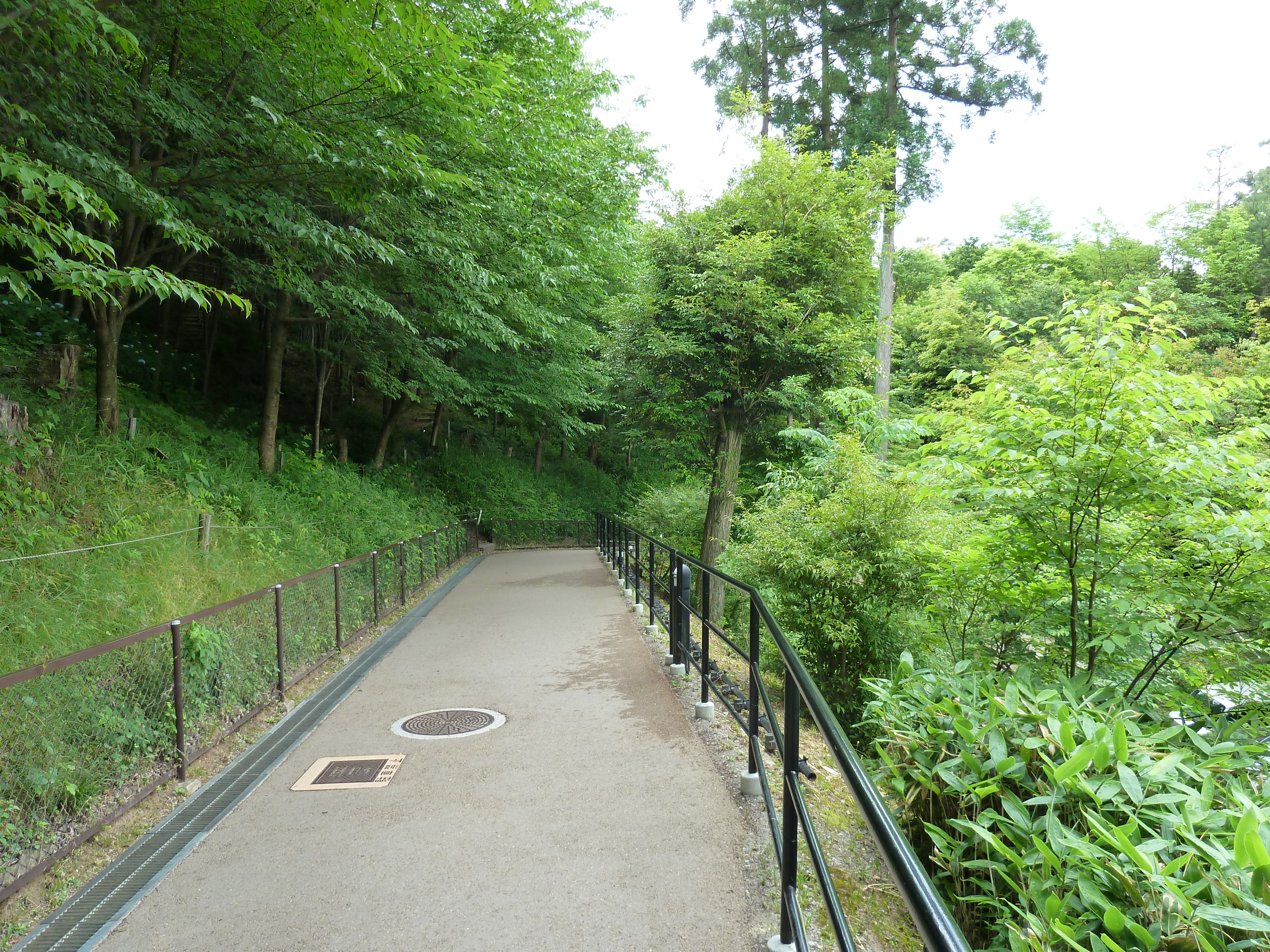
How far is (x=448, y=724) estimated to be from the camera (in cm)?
516

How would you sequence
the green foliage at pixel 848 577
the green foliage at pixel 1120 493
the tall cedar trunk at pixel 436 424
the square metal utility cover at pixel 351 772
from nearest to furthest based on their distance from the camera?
the green foliage at pixel 1120 493
the square metal utility cover at pixel 351 772
the green foliage at pixel 848 577
the tall cedar trunk at pixel 436 424

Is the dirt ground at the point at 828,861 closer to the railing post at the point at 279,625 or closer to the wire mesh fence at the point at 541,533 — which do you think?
the railing post at the point at 279,625

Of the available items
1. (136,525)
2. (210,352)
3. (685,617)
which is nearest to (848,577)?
(685,617)

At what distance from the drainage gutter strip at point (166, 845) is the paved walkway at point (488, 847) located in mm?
68

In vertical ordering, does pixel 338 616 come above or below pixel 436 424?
below

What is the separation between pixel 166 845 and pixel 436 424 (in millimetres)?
19640

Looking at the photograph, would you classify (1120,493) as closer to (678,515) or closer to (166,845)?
(166,845)

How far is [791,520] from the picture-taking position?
7.93 meters

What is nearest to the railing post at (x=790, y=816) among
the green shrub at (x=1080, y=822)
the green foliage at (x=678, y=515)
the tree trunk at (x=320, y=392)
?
the green shrub at (x=1080, y=822)

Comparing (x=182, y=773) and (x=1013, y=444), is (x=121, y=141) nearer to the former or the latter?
(x=182, y=773)

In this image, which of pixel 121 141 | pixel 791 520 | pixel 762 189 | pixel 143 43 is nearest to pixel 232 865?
pixel 791 520

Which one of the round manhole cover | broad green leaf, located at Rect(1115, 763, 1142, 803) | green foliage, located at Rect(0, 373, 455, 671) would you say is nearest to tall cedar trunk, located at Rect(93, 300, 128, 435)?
green foliage, located at Rect(0, 373, 455, 671)

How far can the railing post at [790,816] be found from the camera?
7.71 ft

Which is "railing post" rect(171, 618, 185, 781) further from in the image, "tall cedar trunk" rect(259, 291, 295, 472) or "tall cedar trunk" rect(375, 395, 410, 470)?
"tall cedar trunk" rect(375, 395, 410, 470)
